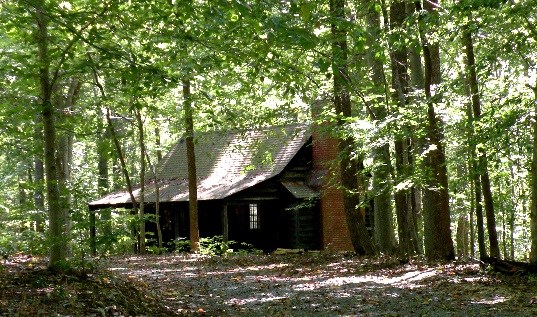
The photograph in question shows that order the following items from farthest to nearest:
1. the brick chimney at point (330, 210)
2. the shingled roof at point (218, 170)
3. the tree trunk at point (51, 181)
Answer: the brick chimney at point (330, 210) < the shingled roof at point (218, 170) < the tree trunk at point (51, 181)

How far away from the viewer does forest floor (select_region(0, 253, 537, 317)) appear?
8289 mm

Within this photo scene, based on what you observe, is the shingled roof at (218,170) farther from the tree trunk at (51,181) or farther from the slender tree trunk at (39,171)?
the tree trunk at (51,181)

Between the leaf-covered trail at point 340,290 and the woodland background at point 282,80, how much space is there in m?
1.41

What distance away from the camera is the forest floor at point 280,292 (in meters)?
8.29

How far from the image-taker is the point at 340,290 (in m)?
12.2

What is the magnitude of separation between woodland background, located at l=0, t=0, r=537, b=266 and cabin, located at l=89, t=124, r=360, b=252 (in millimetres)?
8240

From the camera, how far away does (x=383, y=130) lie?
1373 centimetres

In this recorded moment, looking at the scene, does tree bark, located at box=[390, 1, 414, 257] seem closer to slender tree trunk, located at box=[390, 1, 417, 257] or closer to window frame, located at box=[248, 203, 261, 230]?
slender tree trunk, located at box=[390, 1, 417, 257]

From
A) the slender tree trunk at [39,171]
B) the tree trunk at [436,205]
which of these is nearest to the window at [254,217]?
the slender tree trunk at [39,171]

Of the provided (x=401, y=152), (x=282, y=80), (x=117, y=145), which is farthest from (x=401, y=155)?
(x=117, y=145)

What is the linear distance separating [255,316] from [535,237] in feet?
20.1

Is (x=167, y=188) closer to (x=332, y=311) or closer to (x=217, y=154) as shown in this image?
(x=217, y=154)

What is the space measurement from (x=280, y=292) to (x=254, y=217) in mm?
19636

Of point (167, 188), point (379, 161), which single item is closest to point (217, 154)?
point (167, 188)
